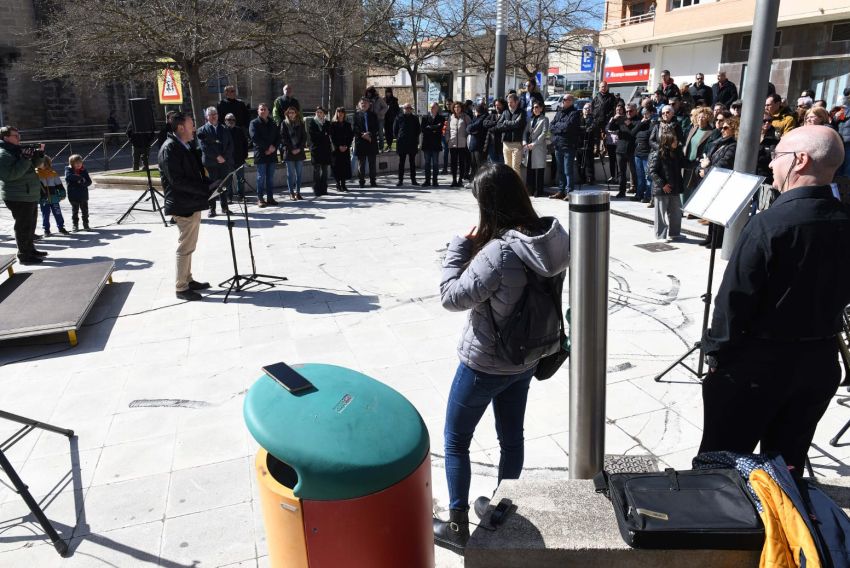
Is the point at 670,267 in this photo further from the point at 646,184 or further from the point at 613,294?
the point at 646,184

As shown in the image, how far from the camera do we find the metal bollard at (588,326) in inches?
90.4

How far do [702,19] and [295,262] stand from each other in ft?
84.1

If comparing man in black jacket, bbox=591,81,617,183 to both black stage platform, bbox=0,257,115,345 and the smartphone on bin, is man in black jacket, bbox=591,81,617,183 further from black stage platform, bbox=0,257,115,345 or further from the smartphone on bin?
the smartphone on bin

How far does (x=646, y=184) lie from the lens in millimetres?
11883

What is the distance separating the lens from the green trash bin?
186cm

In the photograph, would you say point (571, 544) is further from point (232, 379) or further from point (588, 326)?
point (232, 379)

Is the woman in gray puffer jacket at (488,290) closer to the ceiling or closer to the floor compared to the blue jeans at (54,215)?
closer to the ceiling

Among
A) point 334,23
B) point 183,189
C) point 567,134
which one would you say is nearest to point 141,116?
point 334,23

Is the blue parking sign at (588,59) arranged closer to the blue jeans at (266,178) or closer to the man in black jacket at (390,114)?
the man in black jacket at (390,114)

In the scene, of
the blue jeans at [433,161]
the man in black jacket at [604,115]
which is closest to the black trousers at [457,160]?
the blue jeans at [433,161]

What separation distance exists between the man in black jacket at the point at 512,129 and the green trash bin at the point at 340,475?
1065 cm

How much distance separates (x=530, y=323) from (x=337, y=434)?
1.10 m

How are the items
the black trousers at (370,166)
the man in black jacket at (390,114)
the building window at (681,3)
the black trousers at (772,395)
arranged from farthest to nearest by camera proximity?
the building window at (681,3) < the man in black jacket at (390,114) < the black trousers at (370,166) < the black trousers at (772,395)

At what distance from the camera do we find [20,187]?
8484 mm
